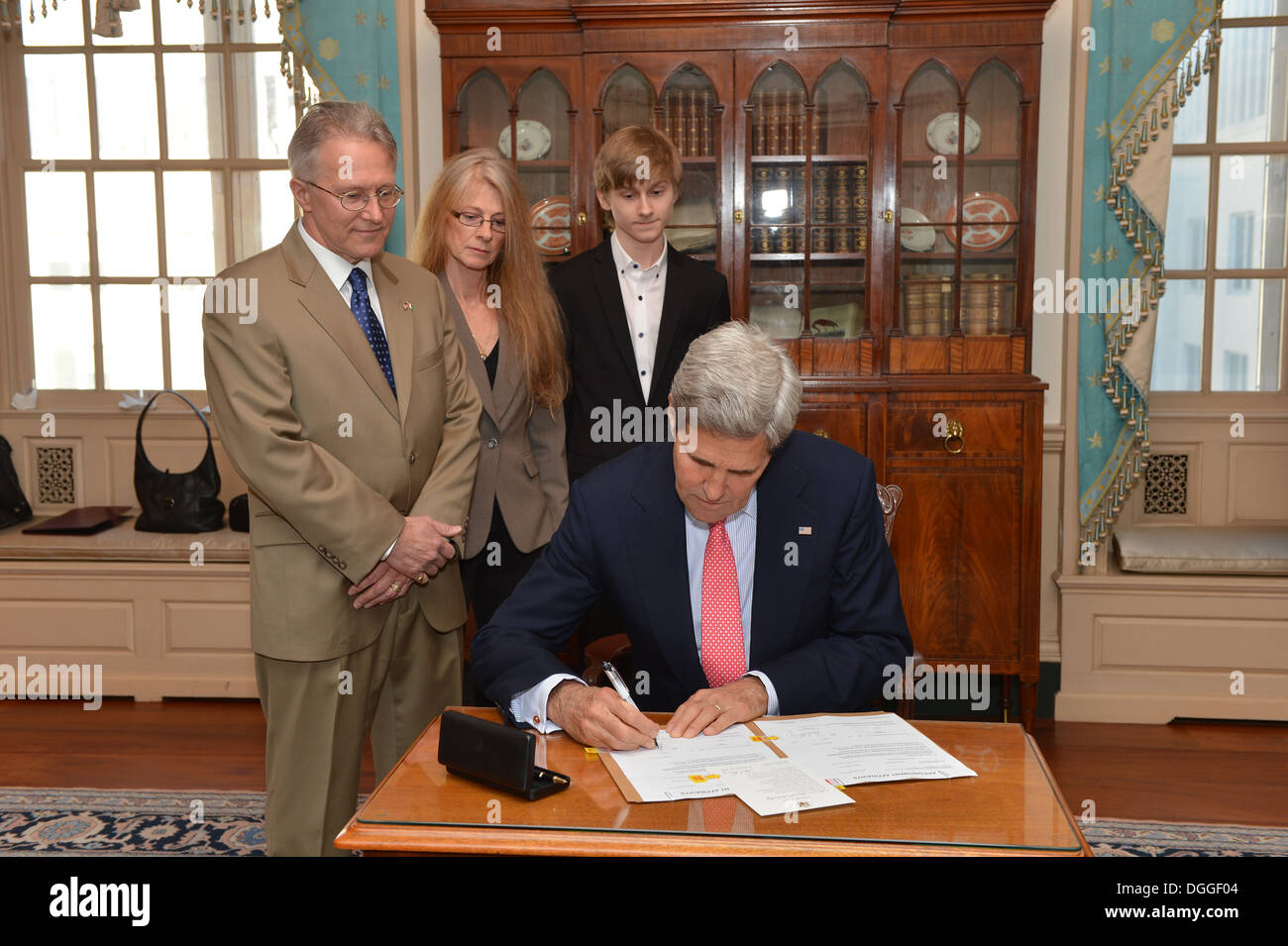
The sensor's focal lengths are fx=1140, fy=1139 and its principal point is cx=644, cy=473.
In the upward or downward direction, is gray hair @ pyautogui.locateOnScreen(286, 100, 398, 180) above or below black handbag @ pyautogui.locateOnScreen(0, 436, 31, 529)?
above

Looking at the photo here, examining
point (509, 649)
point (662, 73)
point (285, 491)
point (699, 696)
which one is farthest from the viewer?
point (662, 73)

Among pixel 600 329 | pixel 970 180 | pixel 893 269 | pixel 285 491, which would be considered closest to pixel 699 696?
pixel 285 491

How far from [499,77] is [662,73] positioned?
1.76 feet

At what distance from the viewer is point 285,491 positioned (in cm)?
215

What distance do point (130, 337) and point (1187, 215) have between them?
4.18 metres

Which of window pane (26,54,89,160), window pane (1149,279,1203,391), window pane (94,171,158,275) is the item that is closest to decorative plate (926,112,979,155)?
window pane (1149,279,1203,391)

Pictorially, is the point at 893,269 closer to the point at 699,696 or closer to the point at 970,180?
the point at 970,180

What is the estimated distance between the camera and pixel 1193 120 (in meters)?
4.13

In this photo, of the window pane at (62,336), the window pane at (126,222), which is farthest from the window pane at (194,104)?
the window pane at (62,336)

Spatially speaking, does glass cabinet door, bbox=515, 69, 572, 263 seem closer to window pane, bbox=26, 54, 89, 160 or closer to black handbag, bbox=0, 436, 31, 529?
window pane, bbox=26, 54, 89, 160

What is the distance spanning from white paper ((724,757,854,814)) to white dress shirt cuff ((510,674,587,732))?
1.08 feet

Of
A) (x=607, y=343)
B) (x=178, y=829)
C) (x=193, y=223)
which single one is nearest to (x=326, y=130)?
(x=607, y=343)

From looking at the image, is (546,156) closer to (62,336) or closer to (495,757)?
(62,336)

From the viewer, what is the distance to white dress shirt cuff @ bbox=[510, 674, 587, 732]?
5.43 feet
